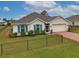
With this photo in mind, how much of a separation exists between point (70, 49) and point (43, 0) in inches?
234

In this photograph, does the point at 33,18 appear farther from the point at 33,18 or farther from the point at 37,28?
the point at 37,28

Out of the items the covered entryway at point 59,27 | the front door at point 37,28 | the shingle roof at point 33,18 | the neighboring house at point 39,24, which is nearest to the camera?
the neighboring house at point 39,24

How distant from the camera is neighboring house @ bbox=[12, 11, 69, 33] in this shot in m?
22.6

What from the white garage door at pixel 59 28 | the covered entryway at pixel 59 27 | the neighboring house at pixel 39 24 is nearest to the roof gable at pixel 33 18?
the neighboring house at pixel 39 24

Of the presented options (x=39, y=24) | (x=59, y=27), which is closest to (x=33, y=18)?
(x=39, y=24)

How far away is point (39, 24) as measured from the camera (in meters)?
24.4

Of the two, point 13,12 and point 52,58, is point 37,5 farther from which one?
point 52,58

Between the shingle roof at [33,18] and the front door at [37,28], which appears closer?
the shingle roof at [33,18]

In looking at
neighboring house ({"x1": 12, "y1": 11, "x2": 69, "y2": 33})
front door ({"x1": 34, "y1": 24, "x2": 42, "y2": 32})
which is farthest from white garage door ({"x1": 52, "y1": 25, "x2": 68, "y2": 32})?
front door ({"x1": 34, "y1": 24, "x2": 42, "y2": 32})

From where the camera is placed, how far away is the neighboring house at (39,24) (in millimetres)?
22594

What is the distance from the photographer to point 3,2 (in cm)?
1820

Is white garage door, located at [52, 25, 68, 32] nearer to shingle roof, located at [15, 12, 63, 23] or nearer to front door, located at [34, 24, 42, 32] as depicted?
shingle roof, located at [15, 12, 63, 23]

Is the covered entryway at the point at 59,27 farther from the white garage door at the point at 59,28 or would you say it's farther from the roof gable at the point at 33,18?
the roof gable at the point at 33,18

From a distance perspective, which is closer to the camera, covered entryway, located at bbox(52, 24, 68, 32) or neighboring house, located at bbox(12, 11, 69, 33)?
neighboring house, located at bbox(12, 11, 69, 33)
